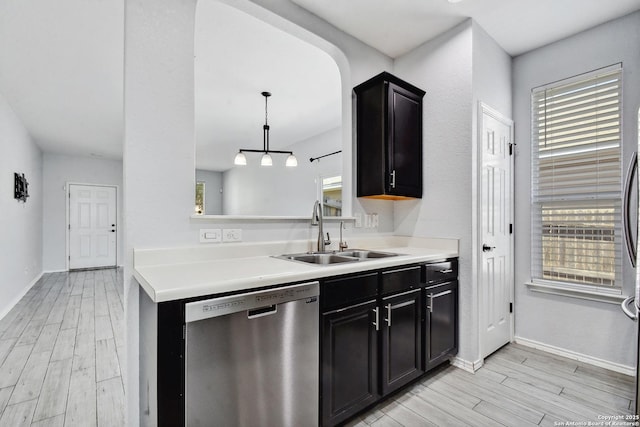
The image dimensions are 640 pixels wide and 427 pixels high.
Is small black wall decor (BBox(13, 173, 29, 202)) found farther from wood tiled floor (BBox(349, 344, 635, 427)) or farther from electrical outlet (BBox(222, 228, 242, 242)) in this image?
wood tiled floor (BBox(349, 344, 635, 427))

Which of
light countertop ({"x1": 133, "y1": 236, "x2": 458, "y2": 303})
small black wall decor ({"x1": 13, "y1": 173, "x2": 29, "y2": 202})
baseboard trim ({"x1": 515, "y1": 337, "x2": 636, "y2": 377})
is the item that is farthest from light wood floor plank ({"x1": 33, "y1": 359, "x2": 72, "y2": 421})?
baseboard trim ({"x1": 515, "y1": 337, "x2": 636, "y2": 377})

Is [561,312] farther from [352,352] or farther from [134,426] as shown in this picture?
[134,426]

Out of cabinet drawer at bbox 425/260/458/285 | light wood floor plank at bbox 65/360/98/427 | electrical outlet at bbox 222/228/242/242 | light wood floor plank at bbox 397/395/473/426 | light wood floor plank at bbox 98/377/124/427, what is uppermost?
electrical outlet at bbox 222/228/242/242

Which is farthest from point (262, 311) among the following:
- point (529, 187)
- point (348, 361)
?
point (529, 187)

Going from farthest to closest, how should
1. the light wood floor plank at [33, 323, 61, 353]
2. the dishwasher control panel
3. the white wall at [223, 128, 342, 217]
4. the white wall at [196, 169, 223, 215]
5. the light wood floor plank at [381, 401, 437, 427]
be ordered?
the white wall at [196, 169, 223, 215] < the white wall at [223, 128, 342, 217] < the light wood floor plank at [33, 323, 61, 353] < the light wood floor plank at [381, 401, 437, 427] < the dishwasher control panel

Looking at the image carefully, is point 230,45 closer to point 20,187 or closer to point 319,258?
point 319,258

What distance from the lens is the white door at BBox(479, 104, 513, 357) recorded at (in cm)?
242

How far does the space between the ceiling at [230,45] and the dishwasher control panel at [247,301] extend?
6.71 feet

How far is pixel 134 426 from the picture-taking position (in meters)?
1.54

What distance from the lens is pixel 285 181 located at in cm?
618

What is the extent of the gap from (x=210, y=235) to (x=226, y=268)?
36 centimetres

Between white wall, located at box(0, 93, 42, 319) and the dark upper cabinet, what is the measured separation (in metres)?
4.40

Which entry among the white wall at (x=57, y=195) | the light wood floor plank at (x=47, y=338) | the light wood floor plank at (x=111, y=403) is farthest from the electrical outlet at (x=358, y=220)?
the white wall at (x=57, y=195)

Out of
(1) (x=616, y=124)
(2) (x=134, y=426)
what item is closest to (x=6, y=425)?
(2) (x=134, y=426)
